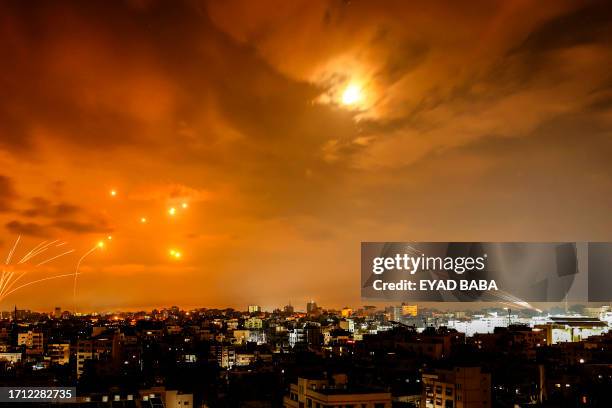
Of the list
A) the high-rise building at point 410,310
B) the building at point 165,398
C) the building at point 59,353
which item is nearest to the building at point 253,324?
the high-rise building at point 410,310

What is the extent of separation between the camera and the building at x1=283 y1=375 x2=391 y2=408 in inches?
300

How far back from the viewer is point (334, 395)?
7586mm

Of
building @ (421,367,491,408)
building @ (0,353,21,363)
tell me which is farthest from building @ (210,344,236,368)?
building @ (421,367,491,408)

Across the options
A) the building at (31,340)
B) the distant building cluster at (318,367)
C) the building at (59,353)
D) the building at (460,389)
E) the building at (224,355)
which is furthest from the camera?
the building at (31,340)

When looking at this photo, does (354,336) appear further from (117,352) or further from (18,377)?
(18,377)

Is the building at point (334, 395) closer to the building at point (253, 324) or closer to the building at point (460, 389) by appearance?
the building at point (460, 389)

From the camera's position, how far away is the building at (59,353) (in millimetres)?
20641

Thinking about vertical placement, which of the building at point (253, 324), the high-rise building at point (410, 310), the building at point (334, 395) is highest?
the building at point (334, 395)

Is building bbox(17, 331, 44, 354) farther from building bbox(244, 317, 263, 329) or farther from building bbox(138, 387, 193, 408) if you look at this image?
building bbox(138, 387, 193, 408)

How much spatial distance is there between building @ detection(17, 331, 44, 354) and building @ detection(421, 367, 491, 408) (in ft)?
54.0

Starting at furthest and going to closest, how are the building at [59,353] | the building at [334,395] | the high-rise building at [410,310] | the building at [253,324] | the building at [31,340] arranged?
the high-rise building at [410,310]
the building at [253,324]
the building at [31,340]
the building at [59,353]
the building at [334,395]

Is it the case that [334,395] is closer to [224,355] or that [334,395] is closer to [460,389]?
[460,389]

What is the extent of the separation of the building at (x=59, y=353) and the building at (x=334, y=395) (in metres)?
14.3

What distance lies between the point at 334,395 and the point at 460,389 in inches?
189
